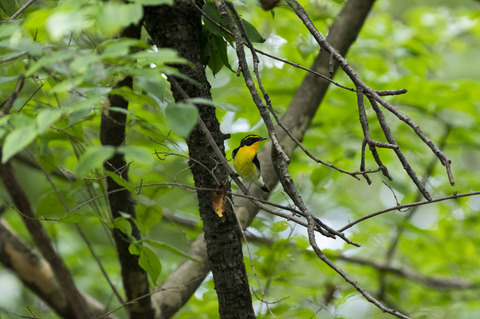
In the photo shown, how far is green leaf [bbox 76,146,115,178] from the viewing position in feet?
2.82

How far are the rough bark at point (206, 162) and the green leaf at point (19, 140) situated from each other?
2.22ft

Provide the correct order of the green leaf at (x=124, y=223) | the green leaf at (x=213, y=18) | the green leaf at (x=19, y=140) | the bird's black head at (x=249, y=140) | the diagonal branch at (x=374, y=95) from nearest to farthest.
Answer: the green leaf at (x=19, y=140), the diagonal branch at (x=374, y=95), the green leaf at (x=213, y=18), the green leaf at (x=124, y=223), the bird's black head at (x=249, y=140)

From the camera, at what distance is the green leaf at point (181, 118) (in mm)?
924

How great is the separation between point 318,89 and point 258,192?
2.03 ft

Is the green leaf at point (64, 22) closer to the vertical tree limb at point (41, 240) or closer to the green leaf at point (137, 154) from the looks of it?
the green leaf at point (137, 154)

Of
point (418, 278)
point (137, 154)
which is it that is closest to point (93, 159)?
point (137, 154)

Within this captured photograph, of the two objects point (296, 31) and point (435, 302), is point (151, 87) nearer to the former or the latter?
point (296, 31)

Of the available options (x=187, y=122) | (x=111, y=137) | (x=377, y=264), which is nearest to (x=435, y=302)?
(x=377, y=264)

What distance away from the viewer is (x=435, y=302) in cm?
384

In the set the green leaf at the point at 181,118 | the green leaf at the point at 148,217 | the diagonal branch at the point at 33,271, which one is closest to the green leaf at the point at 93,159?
the green leaf at the point at 181,118

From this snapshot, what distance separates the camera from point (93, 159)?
0.88m

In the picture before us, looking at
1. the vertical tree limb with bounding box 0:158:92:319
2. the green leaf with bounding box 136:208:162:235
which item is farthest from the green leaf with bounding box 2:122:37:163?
the vertical tree limb with bounding box 0:158:92:319

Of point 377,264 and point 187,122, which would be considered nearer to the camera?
point 187,122

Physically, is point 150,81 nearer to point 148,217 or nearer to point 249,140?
point 148,217
